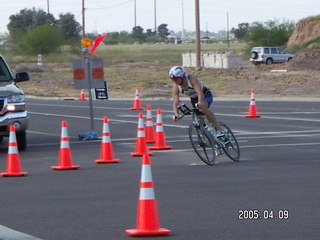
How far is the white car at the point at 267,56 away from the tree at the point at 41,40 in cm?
3086

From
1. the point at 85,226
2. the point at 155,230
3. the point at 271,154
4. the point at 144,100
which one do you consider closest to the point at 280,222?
the point at 155,230

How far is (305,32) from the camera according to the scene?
86.9 metres

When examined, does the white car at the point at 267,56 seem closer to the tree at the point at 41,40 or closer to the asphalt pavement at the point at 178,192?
the tree at the point at 41,40

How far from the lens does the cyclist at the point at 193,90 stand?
1434 cm

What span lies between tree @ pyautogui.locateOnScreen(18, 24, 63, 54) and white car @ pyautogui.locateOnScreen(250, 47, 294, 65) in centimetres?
3086

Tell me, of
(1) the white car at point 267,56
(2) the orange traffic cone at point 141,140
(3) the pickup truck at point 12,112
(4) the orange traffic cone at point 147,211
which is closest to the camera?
(4) the orange traffic cone at point 147,211

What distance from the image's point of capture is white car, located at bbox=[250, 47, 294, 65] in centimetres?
7288

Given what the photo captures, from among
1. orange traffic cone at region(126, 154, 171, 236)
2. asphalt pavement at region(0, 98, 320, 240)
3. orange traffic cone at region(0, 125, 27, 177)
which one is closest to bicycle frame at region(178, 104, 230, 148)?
asphalt pavement at region(0, 98, 320, 240)

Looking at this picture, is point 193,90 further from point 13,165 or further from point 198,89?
point 13,165

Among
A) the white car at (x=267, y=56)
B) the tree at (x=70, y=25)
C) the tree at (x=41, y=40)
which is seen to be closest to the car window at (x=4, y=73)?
the white car at (x=267, y=56)

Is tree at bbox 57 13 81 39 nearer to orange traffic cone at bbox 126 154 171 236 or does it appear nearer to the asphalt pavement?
the asphalt pavement

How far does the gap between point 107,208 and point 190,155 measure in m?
6.00

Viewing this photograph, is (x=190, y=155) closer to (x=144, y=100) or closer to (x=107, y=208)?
(x=107, y=208)

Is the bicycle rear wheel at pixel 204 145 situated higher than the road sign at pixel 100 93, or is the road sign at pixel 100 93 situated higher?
the road sign at pixel 100 93
